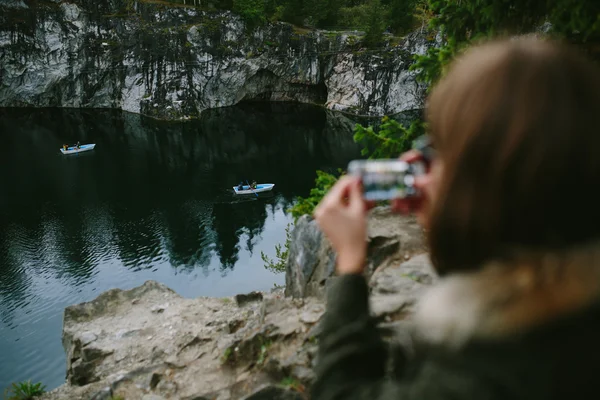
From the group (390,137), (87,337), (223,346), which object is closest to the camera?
(223,346)

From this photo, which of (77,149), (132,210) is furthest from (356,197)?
(77,149)

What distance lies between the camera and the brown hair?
1104mm

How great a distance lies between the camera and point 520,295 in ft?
3.84

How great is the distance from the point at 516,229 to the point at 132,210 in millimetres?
31272

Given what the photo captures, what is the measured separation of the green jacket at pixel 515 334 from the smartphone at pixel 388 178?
0.50m

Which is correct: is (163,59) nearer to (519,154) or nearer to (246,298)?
(246,298)

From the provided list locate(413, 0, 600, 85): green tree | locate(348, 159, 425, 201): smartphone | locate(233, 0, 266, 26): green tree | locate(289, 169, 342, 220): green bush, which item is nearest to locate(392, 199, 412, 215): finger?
locate(348, 159, 425, 201): smartphone

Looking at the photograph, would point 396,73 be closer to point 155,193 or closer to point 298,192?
point 298,192

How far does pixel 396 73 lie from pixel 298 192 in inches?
1019

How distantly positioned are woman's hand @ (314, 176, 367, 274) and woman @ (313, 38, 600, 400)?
0.53 metres

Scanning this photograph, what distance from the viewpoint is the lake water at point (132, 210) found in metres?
21.5

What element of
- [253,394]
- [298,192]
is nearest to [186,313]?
[253,394]

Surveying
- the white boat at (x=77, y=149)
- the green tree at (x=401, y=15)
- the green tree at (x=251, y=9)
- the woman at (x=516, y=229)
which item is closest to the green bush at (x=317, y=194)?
the woman at (x=516, y=229)

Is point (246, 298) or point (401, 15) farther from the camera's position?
point (401, 15)
